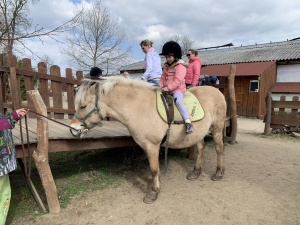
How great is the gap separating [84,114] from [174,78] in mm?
A: 1440

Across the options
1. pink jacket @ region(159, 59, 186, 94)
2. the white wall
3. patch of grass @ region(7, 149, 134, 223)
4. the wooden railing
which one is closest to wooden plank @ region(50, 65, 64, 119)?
the wooden railing

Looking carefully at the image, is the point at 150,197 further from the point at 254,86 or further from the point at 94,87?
the point at 254,86

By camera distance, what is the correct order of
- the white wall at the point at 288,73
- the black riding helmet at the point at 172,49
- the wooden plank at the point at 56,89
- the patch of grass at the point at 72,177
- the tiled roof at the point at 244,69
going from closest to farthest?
1. the patch of grass at the point at 72,177
2. the black riding helmet at the point at 172,49
3. the wooden plank at the point at 56,89
4. the white wall at the point at 288,73
5. the tiled roof at the point at 244,69

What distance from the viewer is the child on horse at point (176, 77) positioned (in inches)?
131

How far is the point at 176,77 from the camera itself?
11.1 feet

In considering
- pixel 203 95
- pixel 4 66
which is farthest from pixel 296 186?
pixel 4 66

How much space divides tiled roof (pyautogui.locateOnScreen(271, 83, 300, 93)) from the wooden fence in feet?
25.4

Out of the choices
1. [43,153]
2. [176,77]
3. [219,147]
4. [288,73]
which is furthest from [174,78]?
[288,73]

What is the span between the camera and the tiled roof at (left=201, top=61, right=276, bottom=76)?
1538 cm

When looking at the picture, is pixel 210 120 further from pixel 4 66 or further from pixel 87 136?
pixel 4 66

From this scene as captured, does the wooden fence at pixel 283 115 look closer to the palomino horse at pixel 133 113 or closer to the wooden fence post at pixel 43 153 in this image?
the palomino horse at pixel 133 113

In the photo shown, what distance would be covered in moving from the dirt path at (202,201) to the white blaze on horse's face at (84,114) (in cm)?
112

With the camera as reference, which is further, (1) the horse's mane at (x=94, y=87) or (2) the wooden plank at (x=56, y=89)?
(2) the wooden plank at (x=56, y=89)

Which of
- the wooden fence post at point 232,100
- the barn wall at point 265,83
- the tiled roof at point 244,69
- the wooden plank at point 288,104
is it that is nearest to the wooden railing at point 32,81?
the wooden fence post at point 232,100
